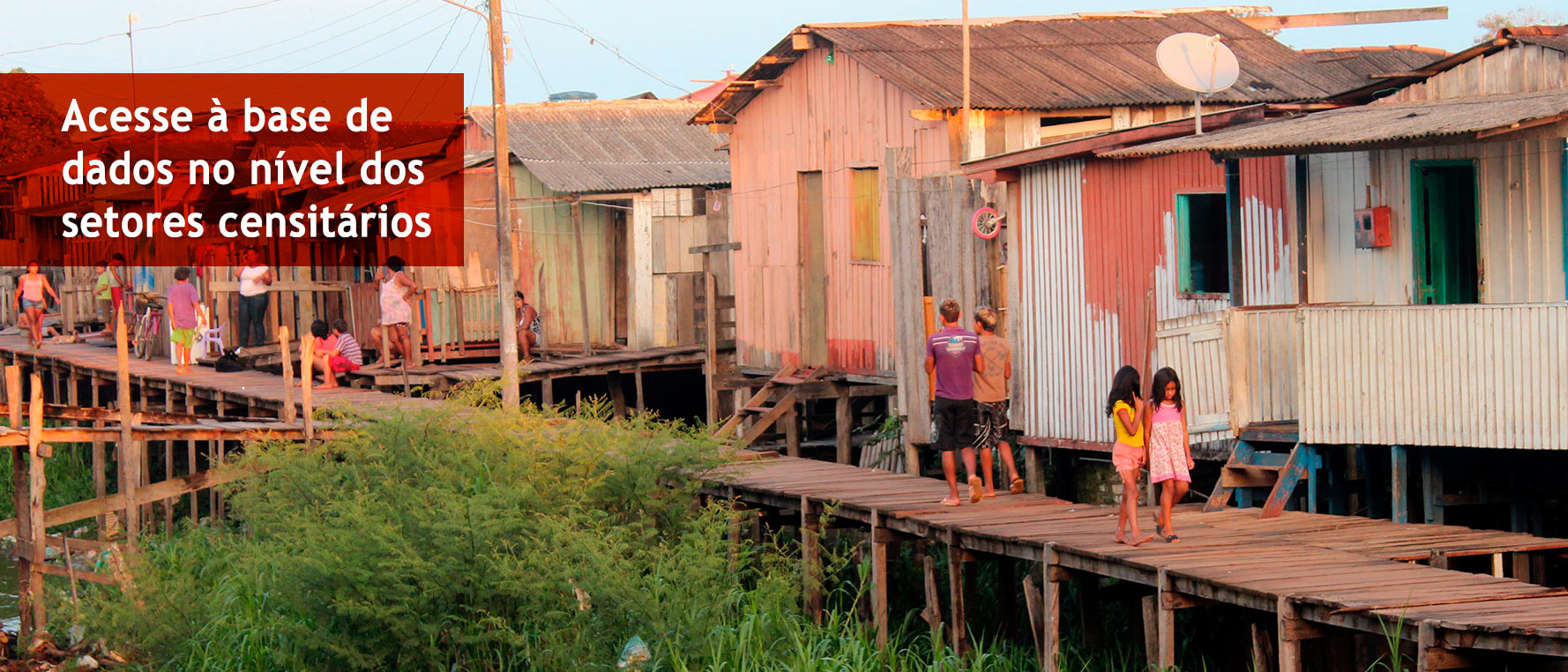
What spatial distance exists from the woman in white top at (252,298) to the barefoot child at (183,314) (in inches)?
25.3

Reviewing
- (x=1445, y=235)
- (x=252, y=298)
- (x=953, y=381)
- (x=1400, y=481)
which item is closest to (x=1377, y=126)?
(x=1445, y=235)

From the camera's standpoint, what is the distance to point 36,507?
1464 centimetres

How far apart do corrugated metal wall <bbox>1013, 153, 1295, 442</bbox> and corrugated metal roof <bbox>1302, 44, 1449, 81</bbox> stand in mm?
5698

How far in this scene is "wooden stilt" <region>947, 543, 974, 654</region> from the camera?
11531 millimetres

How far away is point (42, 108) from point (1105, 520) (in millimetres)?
45543

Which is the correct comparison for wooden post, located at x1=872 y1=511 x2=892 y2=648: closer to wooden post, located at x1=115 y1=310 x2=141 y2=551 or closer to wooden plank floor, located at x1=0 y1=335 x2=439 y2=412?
wooden plank floor, located at x1=0 y1=335 x2=439 y2=412

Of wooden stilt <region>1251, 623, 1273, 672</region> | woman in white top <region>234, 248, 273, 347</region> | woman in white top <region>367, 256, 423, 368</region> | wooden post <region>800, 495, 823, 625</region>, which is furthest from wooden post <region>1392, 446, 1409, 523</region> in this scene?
woman in white top <region>234, 248, 273, 347</region>

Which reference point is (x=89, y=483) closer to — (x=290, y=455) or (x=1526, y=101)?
(x=290, y=455)

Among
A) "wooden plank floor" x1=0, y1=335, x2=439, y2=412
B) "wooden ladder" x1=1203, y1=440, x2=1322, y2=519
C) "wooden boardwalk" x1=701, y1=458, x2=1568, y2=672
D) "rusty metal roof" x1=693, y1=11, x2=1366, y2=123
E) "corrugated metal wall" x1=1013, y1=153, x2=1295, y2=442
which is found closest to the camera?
"wooden boardwalk" x1=701, y1=458, x2=1568, y2=672

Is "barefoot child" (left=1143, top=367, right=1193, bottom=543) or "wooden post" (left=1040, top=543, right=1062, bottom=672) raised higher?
"barefoot child" (left=1143, top=367, right=1193, bottom=543)

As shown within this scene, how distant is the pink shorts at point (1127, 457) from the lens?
32.9 ft

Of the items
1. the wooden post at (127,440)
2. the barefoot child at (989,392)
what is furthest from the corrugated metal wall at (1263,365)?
the wooden post at (127,440)

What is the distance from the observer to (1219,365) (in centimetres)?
1148

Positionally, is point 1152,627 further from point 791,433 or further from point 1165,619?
point 791,433
